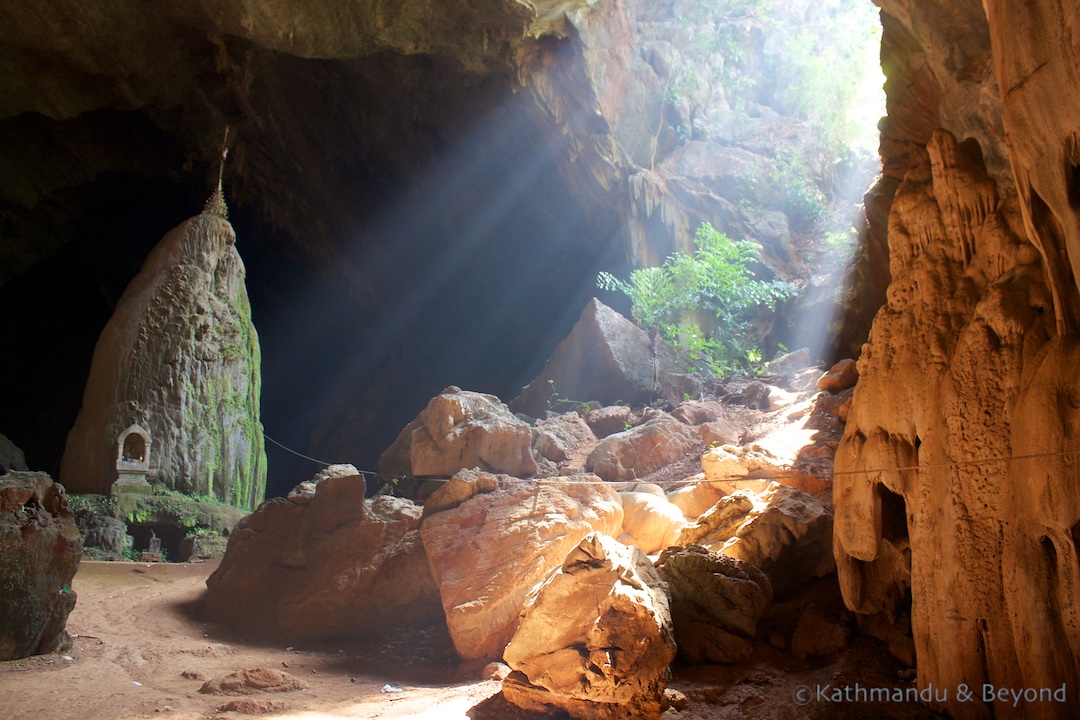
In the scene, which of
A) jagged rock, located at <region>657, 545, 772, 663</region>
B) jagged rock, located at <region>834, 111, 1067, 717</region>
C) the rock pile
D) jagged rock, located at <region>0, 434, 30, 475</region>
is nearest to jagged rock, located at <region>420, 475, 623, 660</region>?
the rock pile

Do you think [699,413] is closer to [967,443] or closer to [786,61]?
[967,443]

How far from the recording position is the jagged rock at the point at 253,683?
6.20 m

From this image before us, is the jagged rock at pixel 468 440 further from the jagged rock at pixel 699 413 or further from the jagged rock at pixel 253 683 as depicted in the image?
the jagged rock at pixel 253 683

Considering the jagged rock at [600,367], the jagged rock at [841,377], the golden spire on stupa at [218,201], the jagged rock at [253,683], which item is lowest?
the jagged rock at [253,683]

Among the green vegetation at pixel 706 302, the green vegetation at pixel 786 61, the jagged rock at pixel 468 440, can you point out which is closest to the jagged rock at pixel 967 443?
the jagged rock at pixel 468 440

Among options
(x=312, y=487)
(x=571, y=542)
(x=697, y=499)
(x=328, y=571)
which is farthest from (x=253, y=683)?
(x=697, y=499)

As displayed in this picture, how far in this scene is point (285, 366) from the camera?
24578mm

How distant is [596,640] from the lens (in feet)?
16.2

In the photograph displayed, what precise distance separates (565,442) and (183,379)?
7.18m

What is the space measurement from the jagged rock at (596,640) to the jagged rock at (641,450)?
5214 mm

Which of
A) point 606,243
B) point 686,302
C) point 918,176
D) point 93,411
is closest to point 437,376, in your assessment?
point 606,243

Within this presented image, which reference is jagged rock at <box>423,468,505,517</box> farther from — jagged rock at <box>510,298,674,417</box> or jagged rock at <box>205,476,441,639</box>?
jagged rock at <box>510,298,674,417</box>

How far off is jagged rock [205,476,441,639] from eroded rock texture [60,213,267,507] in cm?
399

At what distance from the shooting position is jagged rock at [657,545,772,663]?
5441 millimetres
